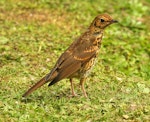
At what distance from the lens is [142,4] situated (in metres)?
15.0

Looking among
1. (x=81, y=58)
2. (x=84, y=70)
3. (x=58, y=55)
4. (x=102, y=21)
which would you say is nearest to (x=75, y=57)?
(x=81, y=58)

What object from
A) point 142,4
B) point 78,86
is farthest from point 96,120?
point 142,4

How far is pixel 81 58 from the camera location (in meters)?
8.80

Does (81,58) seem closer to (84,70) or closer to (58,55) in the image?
(84,70)

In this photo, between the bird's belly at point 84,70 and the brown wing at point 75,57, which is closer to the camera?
the brown wing at point 75,57

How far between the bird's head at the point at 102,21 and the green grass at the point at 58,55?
1117 millimetres

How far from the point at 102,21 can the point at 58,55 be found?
2.30m

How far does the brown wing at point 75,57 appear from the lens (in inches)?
337

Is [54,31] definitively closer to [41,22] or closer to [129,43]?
[41,22]

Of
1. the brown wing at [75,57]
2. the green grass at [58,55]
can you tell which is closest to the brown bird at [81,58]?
the brown wing at [75,57]

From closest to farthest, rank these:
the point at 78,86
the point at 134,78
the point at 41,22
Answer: the point at 78,86 < the point at 134,78 < the point at 41,22

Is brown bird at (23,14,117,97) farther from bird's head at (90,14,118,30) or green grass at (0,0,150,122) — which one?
green grass at (0,0,150,122)

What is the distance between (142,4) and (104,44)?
3.50 meters

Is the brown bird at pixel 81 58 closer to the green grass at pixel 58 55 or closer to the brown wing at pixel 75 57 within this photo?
the brown wing at pixel 75 57
